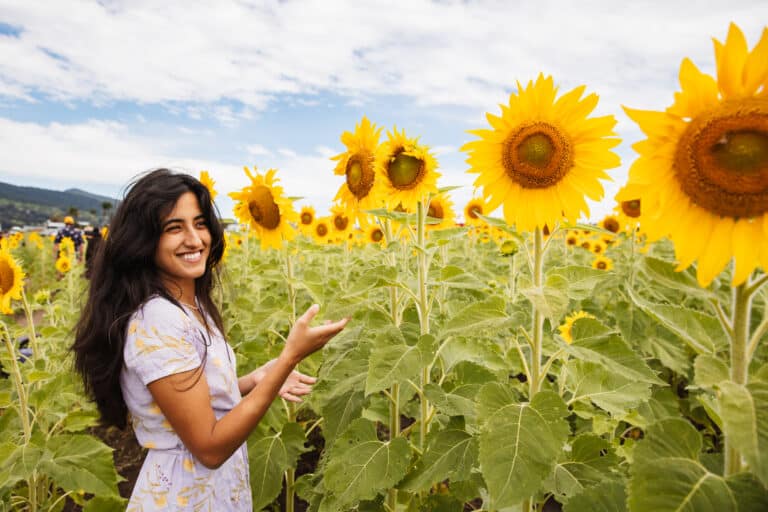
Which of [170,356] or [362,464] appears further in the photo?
[362,464]

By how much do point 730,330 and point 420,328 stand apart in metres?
1.23

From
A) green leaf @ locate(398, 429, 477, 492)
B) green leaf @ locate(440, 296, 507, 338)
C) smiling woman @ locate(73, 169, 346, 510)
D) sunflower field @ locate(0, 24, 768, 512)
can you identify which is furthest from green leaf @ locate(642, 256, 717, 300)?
smiling woman @ locate(73, 169, 346, 510)

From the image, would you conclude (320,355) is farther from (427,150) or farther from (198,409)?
(427,150)

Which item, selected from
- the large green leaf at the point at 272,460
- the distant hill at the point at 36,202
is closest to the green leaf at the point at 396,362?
the large green leaf at the point at 272,460

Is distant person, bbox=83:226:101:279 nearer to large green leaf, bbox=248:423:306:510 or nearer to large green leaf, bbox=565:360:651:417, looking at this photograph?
large green leaf, bbox=248:423:306:510

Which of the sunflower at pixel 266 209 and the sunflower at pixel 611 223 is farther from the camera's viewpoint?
the sunflower at pixel 611 223

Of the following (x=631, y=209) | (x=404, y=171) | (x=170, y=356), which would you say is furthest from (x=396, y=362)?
(x=631, y=209)

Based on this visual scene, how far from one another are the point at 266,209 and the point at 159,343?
155 cm

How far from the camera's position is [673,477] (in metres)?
1.13

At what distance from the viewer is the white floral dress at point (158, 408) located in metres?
2.03

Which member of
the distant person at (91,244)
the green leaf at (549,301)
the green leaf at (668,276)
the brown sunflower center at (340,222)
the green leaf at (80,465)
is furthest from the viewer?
the distant person at (91,244)

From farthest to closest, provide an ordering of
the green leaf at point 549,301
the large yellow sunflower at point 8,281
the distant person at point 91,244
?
the distant person at point 91,244, the large yellow sunflower at point 8,281, the green leaf at point 549,301

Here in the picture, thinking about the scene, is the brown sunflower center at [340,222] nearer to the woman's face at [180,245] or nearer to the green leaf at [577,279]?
the woman's face at [180,245]

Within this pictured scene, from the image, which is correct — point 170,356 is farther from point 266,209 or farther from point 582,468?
point 582,468
